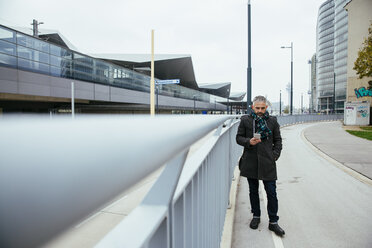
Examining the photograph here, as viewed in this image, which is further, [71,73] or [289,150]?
[71,73]

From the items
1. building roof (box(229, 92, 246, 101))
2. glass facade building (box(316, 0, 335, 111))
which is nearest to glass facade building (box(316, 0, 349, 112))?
glass facade building (box(316, 0, 335, 111))

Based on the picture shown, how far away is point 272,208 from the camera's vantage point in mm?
3541

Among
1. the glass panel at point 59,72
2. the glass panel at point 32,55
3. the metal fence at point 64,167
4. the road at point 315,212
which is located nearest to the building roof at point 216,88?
the glass panel at point 59,72

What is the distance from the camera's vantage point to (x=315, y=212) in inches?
165

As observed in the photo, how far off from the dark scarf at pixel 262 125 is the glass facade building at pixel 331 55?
89.1 meters

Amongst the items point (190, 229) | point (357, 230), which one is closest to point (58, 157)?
point (190, 229)

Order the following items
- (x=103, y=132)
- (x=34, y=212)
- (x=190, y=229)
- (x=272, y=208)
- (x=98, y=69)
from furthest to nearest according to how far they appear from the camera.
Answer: (x=98, y=69)
(x=272, y=208)
(x=190, y=229)
(x=103, y=132)
(x=34, y=212)

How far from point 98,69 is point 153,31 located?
460 inches

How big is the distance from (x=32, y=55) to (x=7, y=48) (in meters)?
1.66

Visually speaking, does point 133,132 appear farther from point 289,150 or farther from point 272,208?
point 289,150

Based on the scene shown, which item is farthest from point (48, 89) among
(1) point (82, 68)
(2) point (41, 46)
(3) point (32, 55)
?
(1) point (82, 68)

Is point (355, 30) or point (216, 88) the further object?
point (216, 88)

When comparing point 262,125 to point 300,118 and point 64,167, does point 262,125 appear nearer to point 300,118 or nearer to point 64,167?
point 64,167

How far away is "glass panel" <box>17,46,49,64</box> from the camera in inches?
560
